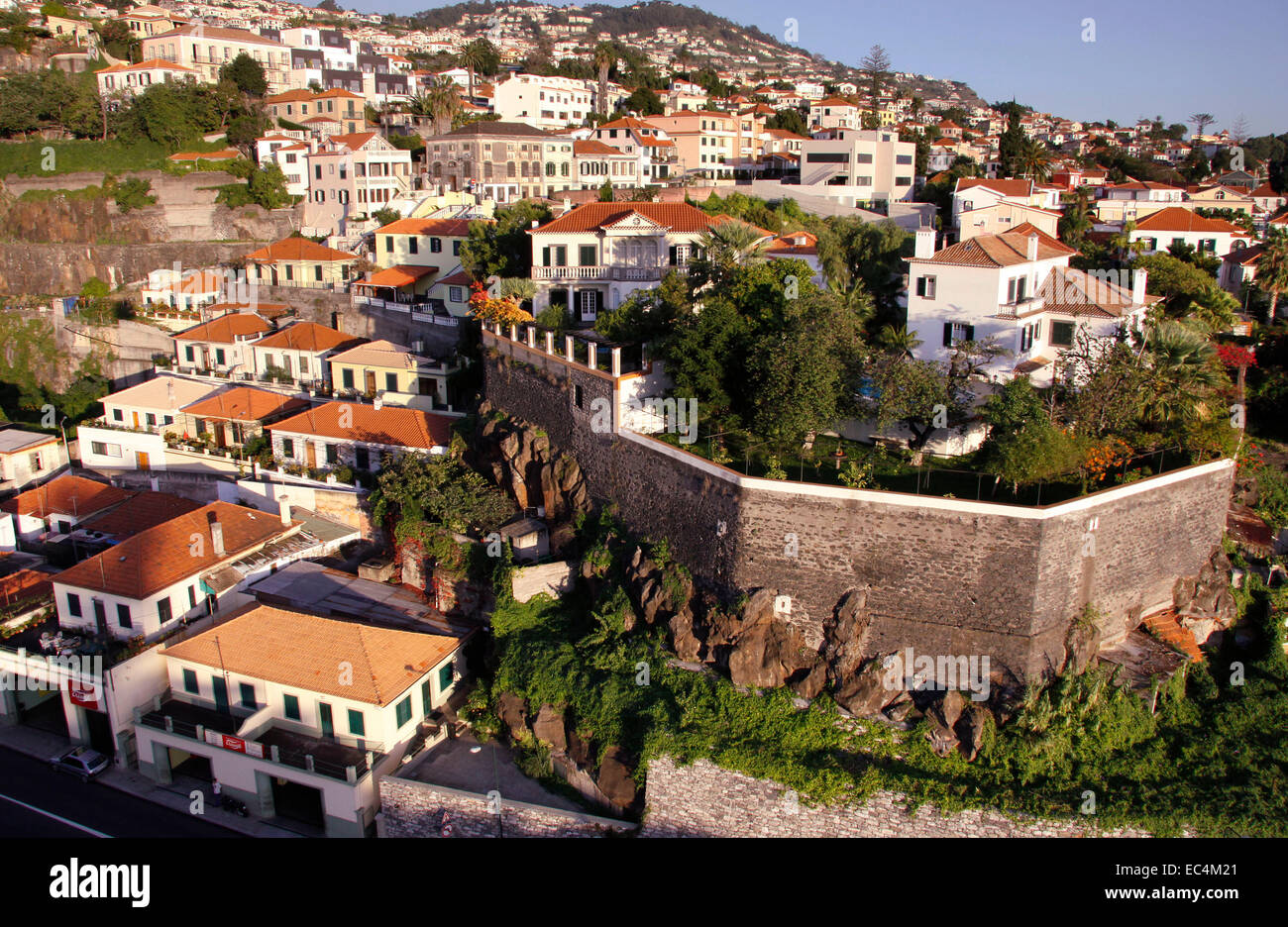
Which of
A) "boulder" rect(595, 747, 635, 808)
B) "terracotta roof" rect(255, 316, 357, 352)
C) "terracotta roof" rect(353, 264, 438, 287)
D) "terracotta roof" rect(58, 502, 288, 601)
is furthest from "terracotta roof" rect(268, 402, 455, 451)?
"boulder" rect(595, 747, 635, 808)

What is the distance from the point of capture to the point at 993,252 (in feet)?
86.3

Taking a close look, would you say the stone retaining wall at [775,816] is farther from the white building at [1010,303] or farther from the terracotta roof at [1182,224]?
the terracotta roof at [1182,224]

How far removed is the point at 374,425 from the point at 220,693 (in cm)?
1266

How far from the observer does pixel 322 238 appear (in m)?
53.9

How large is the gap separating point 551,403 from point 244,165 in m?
40.4

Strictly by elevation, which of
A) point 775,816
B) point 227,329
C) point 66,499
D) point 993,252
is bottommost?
point 775,816

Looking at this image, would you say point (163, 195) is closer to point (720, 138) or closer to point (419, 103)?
point (419, 103)

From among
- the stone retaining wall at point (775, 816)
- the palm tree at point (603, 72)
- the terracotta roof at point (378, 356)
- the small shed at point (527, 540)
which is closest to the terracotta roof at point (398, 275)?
the terracotta roof at point (378, 356)

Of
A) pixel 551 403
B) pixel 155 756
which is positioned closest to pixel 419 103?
pixel 551 403

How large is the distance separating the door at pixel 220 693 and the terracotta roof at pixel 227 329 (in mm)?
23596

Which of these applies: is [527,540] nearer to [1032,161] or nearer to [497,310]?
[497,310]

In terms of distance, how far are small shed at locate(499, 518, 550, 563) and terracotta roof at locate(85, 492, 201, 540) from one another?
11.4 metres

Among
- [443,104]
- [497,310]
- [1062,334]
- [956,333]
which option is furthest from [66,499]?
[443,104]

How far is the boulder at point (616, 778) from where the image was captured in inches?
771
